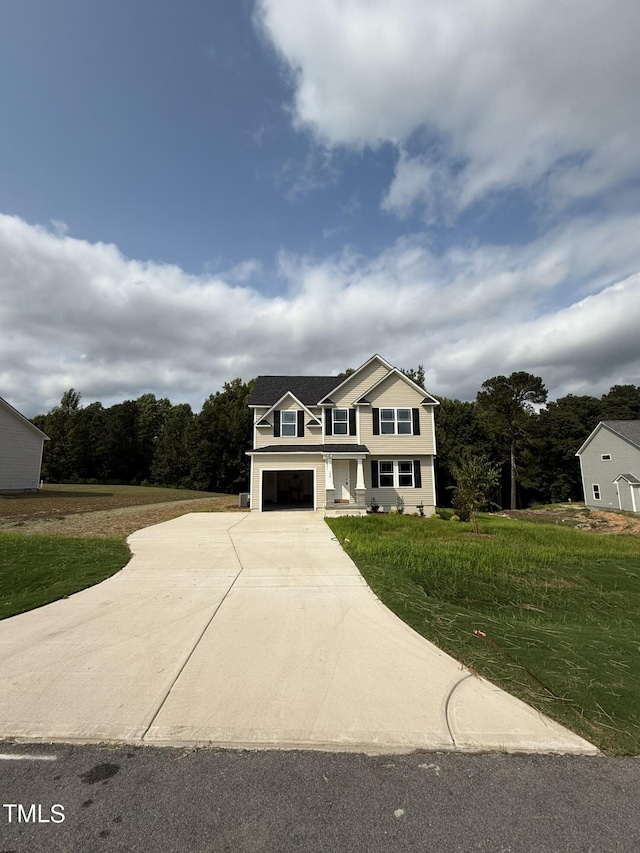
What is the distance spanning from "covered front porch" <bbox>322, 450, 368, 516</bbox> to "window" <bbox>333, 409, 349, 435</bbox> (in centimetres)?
189

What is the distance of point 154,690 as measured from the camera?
3732mm

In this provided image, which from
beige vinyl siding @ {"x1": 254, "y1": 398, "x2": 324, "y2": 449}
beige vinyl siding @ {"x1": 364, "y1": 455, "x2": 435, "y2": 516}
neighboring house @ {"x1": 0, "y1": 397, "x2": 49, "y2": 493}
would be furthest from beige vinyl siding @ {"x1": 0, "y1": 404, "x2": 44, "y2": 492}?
beige vinyl siding @ {"x1": 364, "y1": 455, "x2": 435, "y2": 516}

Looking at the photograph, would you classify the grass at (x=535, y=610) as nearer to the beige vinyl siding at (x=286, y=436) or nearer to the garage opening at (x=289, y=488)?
the beige vinyl siding at (x=286, y=436)

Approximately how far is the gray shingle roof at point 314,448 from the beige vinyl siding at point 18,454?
66.5 ft

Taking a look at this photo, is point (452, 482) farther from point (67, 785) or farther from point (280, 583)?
point (67, 785)

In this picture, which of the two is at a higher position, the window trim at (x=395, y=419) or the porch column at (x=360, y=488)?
the window trim at (x=395, y=419)

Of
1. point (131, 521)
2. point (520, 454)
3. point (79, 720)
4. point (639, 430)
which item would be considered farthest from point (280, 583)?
point (520, 454)

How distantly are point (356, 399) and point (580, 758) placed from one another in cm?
2117

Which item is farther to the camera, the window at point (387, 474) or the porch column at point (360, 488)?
the window at point (387, 474)

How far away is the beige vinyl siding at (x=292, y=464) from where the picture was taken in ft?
71.8

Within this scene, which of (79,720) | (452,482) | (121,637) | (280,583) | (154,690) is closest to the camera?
(79,720)

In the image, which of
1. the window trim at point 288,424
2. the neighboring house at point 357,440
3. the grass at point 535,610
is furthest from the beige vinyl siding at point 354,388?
the grass at point 535,610

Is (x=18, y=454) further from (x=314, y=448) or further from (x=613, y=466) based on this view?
(x=613, y=466)

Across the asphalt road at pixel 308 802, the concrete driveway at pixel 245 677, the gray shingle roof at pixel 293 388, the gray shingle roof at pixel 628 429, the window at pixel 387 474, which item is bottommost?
the asphalt road at pixel 308 802
